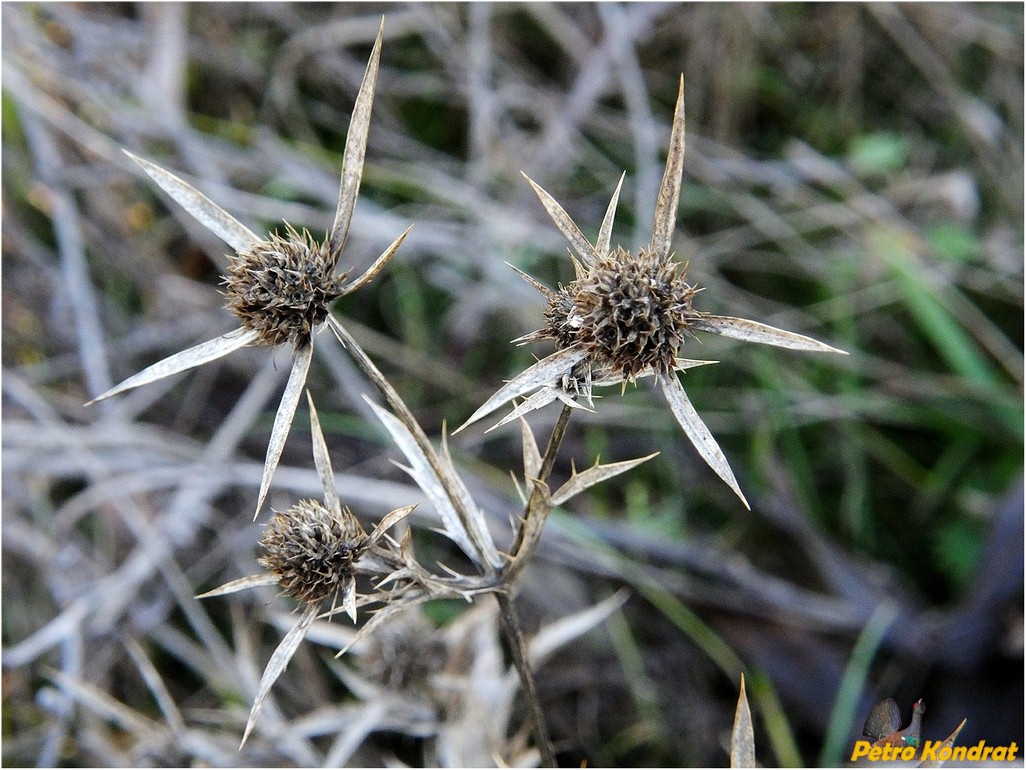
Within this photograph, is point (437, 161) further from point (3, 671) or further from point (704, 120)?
point (3, 671)

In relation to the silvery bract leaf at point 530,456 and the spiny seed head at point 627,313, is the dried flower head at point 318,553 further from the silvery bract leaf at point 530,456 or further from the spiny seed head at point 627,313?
the spiny seed head at point 627,313

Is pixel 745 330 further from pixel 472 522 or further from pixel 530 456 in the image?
pixel 472 522

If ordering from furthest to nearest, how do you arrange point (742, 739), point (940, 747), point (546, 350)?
point (546, 350), point (940, 747), point (742, 739)

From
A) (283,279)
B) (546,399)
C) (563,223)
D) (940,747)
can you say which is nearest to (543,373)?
(546,399)

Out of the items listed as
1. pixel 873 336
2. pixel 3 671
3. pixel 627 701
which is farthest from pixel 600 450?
pixel 3 671

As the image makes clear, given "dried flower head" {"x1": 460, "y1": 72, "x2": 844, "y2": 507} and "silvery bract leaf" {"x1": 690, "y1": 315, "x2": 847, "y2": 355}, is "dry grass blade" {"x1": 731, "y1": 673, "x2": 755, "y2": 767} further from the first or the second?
"silvery bract leaf" {"x1": 690, "y1": 315, "x2": 847, "y2": 355}

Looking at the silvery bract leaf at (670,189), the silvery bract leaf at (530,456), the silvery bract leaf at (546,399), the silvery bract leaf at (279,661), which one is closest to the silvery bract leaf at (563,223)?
the silvery bract leaf at (670,189)

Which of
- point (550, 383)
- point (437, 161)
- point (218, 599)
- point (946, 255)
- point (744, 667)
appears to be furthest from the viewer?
point (437, 161)
